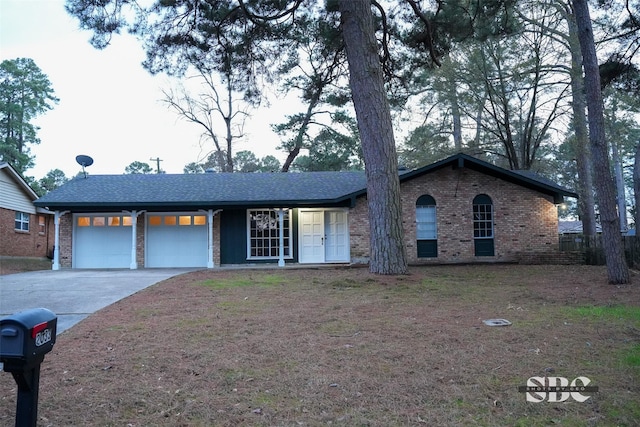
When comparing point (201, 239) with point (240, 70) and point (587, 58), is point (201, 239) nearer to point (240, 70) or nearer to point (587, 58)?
point (240, 70)

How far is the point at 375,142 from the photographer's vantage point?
10.3 meters

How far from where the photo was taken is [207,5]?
39.4 feet

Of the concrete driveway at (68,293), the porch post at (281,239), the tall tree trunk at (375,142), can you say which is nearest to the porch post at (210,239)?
the porch post at (281,239)

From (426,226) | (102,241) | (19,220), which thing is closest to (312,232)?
(426,226)

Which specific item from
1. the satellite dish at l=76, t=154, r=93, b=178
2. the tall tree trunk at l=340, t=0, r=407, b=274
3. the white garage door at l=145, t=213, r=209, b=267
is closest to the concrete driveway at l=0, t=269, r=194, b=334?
the white garage door at l=145, t=213, r=209, b=267

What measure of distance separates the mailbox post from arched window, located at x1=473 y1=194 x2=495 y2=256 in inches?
586

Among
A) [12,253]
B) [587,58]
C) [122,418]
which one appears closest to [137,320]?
[122,418]

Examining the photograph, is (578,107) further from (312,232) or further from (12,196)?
(12,196)

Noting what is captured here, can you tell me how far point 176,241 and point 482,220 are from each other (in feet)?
36.4

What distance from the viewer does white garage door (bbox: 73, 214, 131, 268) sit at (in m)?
15.9

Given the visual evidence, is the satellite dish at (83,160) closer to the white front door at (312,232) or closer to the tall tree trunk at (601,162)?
the white front door at (312,232)

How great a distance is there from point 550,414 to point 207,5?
12.4m

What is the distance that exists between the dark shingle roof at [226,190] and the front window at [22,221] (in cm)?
564

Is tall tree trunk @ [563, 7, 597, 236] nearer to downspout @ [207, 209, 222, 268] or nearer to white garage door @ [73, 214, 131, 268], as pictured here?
downspout @ [207, 209, 222, 268]
